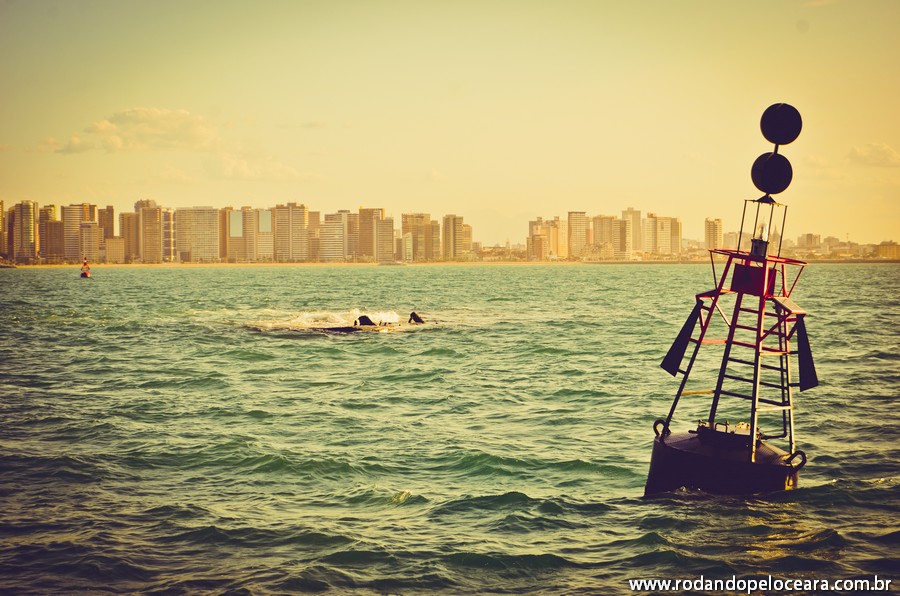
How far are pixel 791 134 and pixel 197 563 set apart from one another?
1255 cm

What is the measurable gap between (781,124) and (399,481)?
1081 centimetres

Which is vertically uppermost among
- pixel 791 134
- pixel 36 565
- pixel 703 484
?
pixel 791 134

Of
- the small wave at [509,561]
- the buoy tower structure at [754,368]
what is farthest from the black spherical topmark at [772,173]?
the small wave at [509,561]

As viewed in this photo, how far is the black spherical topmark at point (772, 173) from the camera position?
13.2m

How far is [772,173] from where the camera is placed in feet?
43.6

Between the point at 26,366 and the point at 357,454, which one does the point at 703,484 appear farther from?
the point at 26,366

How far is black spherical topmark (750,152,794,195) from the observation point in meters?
13.2

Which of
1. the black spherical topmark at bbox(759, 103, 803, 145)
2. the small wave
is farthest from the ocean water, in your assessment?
the black spherical topmark at bbox(759, 103, 803, 145)

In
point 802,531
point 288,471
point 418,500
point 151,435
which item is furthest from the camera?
point 151,435

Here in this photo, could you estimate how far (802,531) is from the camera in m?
13.6

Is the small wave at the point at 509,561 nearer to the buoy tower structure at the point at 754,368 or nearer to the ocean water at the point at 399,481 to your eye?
the ocean water at the point at 399,481

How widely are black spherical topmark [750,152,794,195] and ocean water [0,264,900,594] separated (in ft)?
19.5

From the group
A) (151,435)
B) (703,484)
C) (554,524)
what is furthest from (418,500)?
(151,435)

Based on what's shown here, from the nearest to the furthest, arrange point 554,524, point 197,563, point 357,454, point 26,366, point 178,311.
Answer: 1. point 197,563
2. point 554,524
3. point 357,454
4. point 26,366
5. point 178,311
